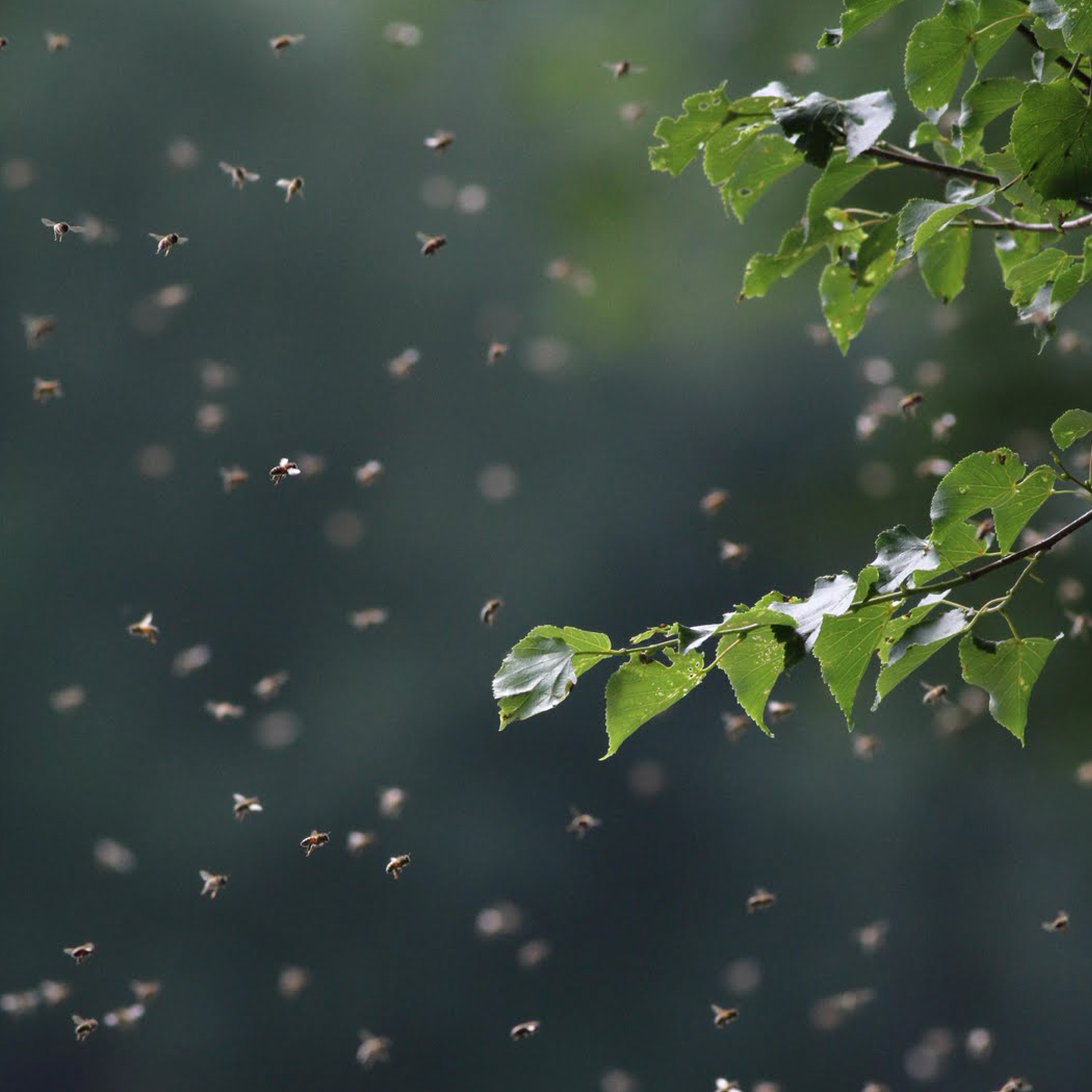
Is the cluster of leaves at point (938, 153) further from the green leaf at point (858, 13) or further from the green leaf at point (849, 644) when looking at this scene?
the green leaf at point (849, 644)

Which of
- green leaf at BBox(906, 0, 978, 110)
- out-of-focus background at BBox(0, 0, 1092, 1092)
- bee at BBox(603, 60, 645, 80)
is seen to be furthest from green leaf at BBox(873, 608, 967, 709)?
bee at BBox(603, 60, 645, 80)

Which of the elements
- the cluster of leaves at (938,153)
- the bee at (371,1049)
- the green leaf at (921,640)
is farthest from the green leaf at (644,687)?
the bee at (371,1049)

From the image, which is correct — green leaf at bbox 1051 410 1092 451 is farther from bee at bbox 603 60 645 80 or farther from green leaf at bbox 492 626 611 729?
bee at bbox 603 60 645 80

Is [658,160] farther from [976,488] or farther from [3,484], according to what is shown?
[3,484]

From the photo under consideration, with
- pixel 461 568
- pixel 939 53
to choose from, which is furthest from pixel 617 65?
pixel 939 53

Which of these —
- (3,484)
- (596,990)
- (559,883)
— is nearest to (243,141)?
(3,484)
